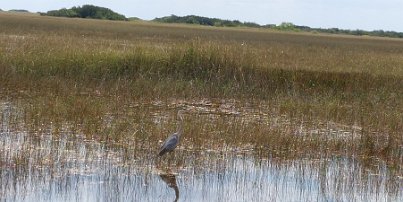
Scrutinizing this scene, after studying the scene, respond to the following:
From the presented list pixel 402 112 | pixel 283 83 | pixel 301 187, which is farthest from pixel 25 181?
pixel 283 83

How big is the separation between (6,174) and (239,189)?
276 centimetres

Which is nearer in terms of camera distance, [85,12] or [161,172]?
[161,172]

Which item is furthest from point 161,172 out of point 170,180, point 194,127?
point 194,127

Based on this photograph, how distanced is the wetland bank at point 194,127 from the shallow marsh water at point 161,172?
0.02 metres

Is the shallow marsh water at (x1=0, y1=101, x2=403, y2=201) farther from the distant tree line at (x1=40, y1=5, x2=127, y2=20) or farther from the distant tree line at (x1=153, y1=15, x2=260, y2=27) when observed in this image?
the distant tree line at (x1=153, y1=15, x2=260, y2=27)

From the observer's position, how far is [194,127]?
10445 mm

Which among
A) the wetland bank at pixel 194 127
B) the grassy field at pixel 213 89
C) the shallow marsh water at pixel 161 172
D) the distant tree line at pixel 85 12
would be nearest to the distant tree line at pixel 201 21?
the distant tree line at pixel 85 12

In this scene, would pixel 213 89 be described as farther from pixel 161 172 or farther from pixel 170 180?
pixel 170 180

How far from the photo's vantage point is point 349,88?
15.9 meters

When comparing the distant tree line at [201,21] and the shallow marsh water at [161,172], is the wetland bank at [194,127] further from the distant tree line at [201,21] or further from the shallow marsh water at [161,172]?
the distant tree line at [201,21]

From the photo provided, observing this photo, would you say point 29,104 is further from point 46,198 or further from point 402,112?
point 402,112

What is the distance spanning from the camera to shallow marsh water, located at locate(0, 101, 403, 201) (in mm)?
7684

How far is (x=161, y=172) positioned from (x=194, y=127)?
1976mm

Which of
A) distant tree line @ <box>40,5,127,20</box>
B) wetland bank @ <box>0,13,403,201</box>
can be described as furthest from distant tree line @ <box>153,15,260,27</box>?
wetland bank @ <box>0,13,403,201</box>
